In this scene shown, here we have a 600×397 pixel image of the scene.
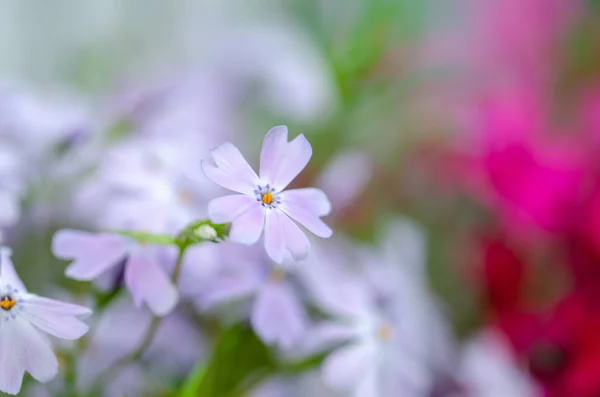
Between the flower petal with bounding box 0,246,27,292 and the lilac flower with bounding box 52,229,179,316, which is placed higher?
the lilac flower with bounding box 52,229,179,316

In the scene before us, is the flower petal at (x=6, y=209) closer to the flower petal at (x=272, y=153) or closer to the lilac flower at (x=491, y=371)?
the flower petal at (x=272, y=153)

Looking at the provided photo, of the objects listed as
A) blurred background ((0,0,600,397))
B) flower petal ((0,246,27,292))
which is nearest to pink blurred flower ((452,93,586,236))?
blurred background ((0,0,600,397))

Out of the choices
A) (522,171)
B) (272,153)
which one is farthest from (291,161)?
(522,171)

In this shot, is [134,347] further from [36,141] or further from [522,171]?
[522,171]

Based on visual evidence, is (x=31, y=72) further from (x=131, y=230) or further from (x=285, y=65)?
(x=131, y=230)

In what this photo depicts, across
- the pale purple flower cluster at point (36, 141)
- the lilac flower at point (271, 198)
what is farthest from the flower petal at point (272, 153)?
the pale purple flower cluster at point (36, 141)

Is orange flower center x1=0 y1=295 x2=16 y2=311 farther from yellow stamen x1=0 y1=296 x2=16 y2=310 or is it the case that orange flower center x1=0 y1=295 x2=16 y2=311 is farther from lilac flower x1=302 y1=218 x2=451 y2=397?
lilac flower x1=302 y1=218 x2=451 y2=397
